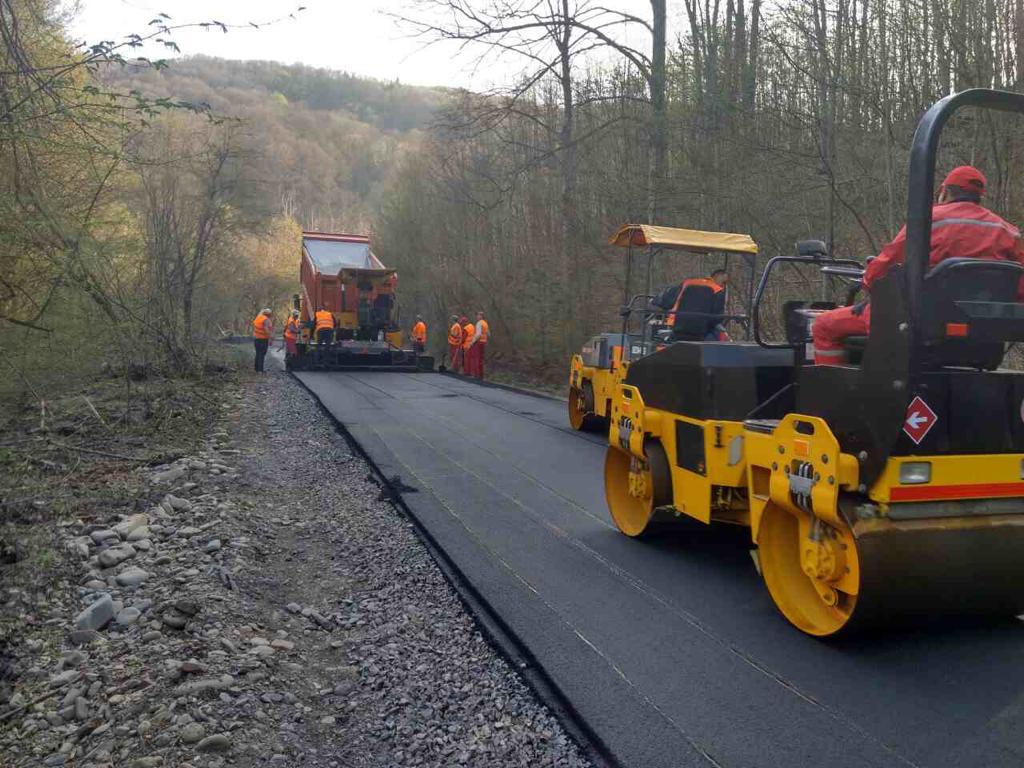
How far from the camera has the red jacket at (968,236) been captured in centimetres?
384

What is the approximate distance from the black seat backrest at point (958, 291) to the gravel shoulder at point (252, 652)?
2227 mm

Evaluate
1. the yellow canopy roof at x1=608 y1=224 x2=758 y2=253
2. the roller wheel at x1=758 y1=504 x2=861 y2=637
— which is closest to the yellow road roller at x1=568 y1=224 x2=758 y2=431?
the yellow canopy roof at x1=608 y1=224 x2=758 y2=253

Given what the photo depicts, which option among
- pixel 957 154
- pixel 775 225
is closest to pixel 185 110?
pixel 957 154

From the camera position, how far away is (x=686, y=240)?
1002 cm

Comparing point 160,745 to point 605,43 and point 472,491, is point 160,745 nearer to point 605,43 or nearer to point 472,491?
point 472,491

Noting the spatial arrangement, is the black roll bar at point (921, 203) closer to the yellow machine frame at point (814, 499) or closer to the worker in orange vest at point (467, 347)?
the yellow machine frame at point (814, 499)

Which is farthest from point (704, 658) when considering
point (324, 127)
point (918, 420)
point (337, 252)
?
point (324, 127)

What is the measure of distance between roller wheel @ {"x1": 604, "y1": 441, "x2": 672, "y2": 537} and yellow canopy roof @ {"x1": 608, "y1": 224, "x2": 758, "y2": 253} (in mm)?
3969

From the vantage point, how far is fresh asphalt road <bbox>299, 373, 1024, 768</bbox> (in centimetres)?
331

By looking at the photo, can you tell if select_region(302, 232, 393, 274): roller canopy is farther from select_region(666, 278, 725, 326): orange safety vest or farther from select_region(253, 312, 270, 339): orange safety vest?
select_region(666, 278, 725, 326): orange safety vest

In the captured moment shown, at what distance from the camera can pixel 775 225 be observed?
50.1 ft

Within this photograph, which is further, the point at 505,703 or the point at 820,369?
the point at 820,369

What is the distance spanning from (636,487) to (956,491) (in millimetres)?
2552

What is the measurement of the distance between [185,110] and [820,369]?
179 inches
